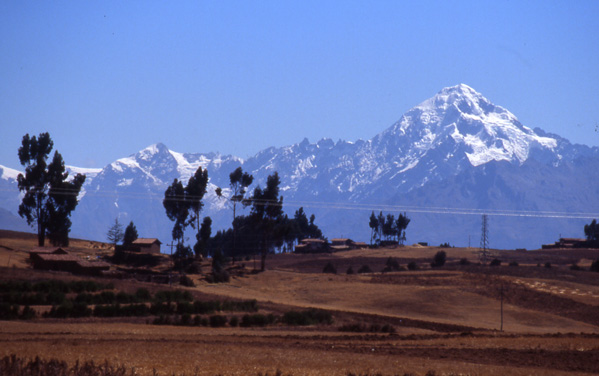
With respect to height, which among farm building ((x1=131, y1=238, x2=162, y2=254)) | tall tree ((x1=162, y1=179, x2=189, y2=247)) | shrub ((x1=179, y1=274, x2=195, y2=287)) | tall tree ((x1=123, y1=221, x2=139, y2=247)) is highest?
tall tree ((x1=162, y1=179, x2=189, y2=247))

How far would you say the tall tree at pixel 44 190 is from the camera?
409ft

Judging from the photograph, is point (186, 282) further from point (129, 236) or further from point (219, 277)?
point (129, 236)

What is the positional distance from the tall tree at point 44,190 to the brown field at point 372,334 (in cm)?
619

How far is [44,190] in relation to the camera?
413 feet

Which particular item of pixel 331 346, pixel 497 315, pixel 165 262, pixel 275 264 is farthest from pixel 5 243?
pixel 331 346

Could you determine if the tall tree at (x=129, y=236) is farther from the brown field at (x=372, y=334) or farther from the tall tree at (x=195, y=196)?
the tall tree at (x=195, y=196)

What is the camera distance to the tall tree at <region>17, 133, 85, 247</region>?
124625mm

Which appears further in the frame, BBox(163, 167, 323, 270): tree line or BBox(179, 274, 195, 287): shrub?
BBox(163, 167, 323, 270): tree line

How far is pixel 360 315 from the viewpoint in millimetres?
79750

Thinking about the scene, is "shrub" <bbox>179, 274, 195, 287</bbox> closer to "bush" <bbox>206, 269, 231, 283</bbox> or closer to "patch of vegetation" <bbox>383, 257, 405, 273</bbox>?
"bush" <bbox>206, 269, 231, 283</bbox>

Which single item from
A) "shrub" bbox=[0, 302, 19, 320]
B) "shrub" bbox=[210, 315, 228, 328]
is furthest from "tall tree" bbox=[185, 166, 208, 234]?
"shrub" bbox=[0, 302, 19, 320]

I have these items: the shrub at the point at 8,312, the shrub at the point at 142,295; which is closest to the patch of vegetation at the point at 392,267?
the shrub at the point at 142,295

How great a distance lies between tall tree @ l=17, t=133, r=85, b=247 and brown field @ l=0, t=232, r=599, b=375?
619 cm

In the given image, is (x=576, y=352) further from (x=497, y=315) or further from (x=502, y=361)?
(x=497, y=315)
